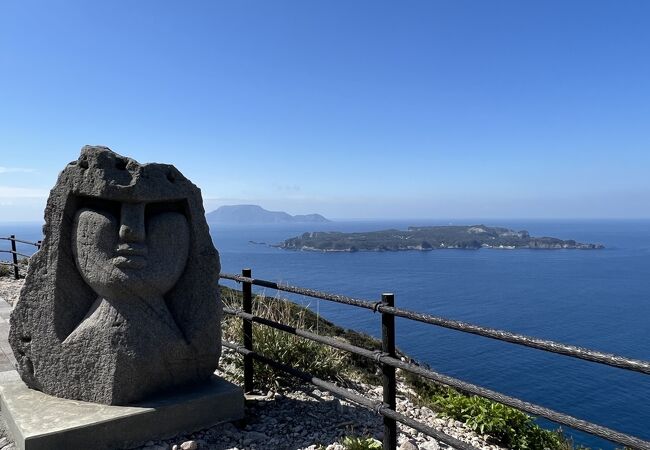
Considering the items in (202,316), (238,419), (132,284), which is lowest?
(238,419)

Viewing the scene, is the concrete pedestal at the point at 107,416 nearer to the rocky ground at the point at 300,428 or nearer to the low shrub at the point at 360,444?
the rocky ground at the point at 300,428

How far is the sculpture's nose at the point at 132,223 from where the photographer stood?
3.74 metres

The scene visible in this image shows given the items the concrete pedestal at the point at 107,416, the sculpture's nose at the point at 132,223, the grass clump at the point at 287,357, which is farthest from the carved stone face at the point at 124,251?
the grass clump at the point at 287,357

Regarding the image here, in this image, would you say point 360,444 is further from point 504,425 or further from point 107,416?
point 504,425

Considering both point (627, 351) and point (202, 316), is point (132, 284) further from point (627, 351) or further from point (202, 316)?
point (627, 351)

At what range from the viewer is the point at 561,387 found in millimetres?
23109

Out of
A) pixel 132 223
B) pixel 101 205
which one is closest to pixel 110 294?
pixel 132 223

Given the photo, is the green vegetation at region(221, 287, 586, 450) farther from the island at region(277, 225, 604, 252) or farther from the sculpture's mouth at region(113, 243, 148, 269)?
the island at region(277, 225, 604, 252)

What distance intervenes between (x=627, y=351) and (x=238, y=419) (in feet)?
106

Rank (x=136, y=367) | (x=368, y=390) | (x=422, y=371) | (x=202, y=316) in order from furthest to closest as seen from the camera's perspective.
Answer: (x=368, y=390) < (x=202, y=316) < (x=136, y=367) < (x=422, y=371)

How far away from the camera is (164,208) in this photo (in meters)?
4.08

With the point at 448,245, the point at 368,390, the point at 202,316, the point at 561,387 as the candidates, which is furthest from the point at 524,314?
the point at 448,245

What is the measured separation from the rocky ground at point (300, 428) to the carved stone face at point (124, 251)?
1.25 m

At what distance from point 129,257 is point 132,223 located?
273 mm
